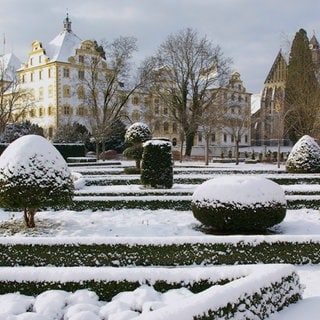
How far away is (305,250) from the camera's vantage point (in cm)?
778

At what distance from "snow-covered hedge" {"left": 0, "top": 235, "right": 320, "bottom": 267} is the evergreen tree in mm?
22780

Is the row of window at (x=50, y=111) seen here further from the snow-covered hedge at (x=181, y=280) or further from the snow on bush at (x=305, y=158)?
the snow-covered hedge at (x=181, y=280)

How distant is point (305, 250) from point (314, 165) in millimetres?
13647

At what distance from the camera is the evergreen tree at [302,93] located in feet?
98.8

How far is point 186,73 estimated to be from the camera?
1598 inches

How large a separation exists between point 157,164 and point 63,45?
41555 mm

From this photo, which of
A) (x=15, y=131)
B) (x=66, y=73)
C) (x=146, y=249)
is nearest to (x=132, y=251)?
(x=146, y=249)

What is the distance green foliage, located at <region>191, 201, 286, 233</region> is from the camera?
9.03 metres

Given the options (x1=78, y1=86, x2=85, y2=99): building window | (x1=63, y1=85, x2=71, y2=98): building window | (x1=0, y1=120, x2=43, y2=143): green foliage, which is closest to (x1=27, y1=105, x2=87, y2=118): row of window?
(x1=63, y1=85, x2=71, y2=98): building window

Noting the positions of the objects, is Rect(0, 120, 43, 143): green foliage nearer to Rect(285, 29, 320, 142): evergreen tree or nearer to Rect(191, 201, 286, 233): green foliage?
Rect(285, 29, 320, 142): evergreen tree

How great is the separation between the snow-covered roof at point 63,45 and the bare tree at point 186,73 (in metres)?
14.3

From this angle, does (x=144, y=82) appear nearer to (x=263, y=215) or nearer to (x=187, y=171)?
(x=187, y=171)

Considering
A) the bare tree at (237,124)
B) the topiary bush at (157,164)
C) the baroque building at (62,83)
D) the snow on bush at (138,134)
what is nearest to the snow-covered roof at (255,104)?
the baroque building at (62,83)

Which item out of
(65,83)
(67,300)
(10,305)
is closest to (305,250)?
(67,300)
